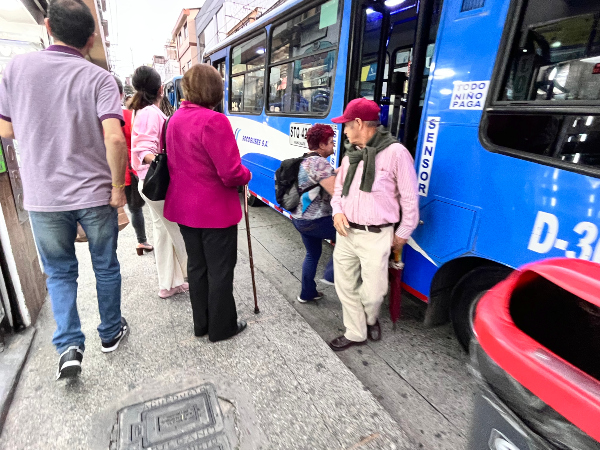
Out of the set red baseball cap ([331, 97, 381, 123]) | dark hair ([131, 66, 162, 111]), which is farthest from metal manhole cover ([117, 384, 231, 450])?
dark hair ([131, 66, 162, 111])

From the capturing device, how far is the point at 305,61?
3699 millimetres

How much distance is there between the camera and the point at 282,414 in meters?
1.88

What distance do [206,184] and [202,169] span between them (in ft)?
0.31

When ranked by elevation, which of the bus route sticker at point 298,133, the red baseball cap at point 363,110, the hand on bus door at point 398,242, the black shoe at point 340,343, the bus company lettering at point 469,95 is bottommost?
the black shoe at point 340,343

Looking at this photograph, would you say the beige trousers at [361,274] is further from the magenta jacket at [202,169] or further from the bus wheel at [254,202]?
the bus wheel at [254,202]

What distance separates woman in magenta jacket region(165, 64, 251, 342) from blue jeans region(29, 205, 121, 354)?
→ 40 centimetres

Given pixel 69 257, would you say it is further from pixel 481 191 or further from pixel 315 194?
pixel 481 191

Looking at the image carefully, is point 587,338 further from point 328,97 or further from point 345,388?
point 328,97

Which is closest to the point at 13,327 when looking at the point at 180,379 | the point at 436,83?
the point at 180,379

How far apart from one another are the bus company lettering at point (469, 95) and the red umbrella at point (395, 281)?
111 cm

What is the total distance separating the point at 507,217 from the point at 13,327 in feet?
11.2

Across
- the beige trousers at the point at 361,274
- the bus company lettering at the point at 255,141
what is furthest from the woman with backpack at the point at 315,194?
the bus company lettering at the point at 255,141

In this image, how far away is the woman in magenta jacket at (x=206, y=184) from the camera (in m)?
1.97

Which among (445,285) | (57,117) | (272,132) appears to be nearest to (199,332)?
(57,117)
